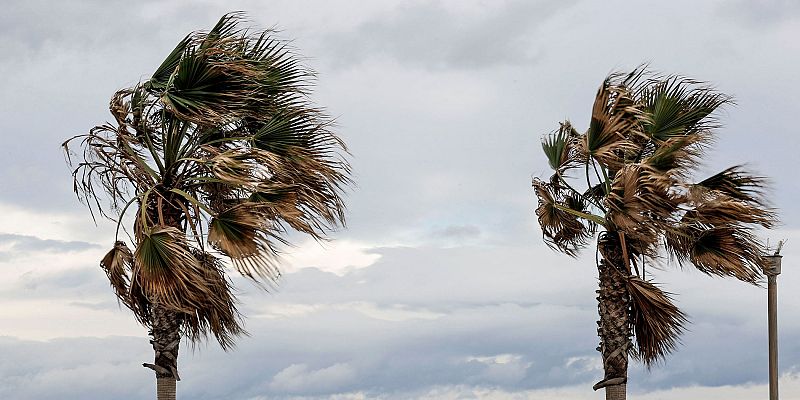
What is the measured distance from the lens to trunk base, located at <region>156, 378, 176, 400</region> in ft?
47.3

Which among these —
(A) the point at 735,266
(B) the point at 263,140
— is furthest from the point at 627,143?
(B) the point at 263,140

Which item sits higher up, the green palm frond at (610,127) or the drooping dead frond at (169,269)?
the green palm frond at (610,127)

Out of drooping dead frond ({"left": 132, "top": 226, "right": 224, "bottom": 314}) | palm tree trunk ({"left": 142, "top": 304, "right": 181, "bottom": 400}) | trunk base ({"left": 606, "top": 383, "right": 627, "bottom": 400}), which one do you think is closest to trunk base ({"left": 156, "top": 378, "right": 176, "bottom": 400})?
palm tree trunk ({"left": 142, "top": 304, "right": 181, "bottom": 400})

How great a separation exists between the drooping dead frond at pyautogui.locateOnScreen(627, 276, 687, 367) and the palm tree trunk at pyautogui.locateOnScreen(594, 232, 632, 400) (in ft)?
0.45

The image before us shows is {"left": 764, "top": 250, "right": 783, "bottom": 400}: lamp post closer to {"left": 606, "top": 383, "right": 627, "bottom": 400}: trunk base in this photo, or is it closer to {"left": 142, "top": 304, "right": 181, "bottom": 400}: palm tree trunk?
{"left": 606, "top": 383, "right": 627, "bottom": 400}: trunk base

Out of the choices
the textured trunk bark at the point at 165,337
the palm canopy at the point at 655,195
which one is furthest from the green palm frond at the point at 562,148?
the textured trunk bark at the point at 165,337

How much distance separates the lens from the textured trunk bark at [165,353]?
1437 cm

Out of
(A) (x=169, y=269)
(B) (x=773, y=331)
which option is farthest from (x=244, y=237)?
(B) (x=773, y=331)

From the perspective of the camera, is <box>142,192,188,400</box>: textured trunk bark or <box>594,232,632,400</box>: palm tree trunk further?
<box>594,232,632,400</box>: palm tree trunk

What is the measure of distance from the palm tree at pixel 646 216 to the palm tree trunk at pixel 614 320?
0.01 metres

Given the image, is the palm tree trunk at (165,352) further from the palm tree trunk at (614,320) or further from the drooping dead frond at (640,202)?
the drooping dead frond at (640,202)

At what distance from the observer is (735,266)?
15.2 meters

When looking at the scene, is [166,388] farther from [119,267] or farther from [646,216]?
[646,216]

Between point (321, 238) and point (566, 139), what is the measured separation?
145 inches
